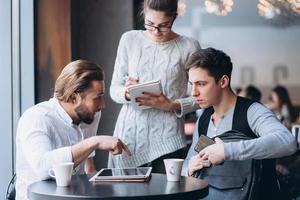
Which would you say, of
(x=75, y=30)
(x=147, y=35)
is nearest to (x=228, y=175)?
(x=147, y=35)

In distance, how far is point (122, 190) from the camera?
97.3 inches

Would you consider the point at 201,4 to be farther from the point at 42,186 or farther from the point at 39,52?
the point at 42,186

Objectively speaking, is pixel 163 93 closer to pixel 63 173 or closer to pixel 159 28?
pixel 159 28

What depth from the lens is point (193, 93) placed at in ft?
10.2

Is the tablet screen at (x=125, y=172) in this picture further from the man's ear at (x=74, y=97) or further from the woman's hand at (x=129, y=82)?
the woman's hand at (x=129, y=82)

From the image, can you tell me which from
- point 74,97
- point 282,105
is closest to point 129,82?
point 74,97

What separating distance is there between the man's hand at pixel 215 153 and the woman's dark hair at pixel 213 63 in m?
0.40

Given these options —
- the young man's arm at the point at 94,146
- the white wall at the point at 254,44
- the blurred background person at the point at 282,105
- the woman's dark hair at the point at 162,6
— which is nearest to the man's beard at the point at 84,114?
the young man's arm at the point at 94,146

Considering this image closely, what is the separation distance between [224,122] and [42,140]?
792mm

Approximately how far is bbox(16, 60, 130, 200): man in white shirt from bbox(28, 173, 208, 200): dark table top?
0.44 feet

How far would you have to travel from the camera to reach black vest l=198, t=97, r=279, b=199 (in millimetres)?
2791

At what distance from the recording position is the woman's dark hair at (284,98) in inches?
270

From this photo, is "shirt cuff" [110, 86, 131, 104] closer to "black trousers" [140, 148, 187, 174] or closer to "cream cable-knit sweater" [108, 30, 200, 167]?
"cream cable-knit sweater" [108, 30, 200, 167]

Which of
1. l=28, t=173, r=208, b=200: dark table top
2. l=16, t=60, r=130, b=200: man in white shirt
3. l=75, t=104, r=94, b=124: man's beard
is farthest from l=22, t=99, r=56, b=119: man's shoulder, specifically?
l=28, t=173, r=208, b=200: dark table top
